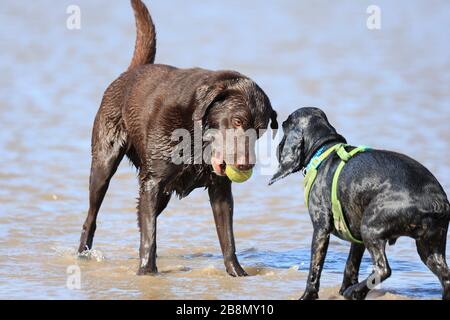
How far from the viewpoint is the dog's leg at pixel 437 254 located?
744cm

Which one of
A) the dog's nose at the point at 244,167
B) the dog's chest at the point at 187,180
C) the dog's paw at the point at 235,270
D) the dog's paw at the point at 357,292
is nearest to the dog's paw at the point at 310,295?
the dog's paw at the point at 357,292

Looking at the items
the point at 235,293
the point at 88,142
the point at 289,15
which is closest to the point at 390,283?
the point at 235,293

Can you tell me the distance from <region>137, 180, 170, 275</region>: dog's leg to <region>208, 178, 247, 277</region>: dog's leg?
0.43 metres

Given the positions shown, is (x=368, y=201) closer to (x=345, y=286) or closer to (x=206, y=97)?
(x=345, y=286)

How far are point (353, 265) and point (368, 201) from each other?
2.57 feet

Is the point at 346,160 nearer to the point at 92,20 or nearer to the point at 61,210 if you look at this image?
the point at 61,210

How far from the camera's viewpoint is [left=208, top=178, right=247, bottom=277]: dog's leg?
30.5ft

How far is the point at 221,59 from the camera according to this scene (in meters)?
21.1

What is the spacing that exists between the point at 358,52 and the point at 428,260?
14218mm

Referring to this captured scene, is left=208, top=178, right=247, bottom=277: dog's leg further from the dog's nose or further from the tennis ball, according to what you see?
the dog's nose
